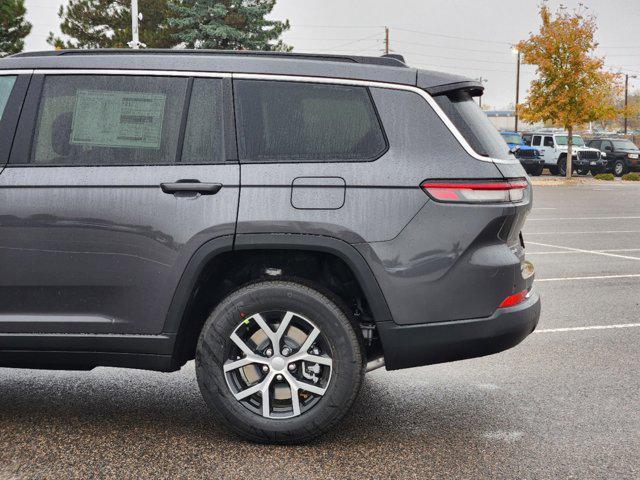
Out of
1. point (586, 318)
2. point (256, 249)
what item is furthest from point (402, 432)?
point (586, 318)

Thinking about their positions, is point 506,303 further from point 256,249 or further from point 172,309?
point 172,309

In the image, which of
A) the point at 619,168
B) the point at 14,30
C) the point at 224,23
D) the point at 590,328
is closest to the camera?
the point at 590,328

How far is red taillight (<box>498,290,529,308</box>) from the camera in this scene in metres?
4.34

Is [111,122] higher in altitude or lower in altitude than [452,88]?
lower

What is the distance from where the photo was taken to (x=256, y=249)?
4.36 m

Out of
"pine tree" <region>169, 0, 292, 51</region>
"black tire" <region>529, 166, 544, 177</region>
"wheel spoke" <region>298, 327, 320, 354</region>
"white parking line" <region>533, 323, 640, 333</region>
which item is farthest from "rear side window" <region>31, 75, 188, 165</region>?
"black tire" <region>529, 166, 544, 177</region>

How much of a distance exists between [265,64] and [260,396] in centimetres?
164

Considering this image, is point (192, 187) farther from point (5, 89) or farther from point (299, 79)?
point (5, 89)

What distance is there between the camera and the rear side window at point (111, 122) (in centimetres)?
439

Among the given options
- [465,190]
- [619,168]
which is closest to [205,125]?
[465,190]

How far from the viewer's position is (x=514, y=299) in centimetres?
439

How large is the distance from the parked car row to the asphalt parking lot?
36.1 meters

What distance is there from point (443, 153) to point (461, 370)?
7.29 ft

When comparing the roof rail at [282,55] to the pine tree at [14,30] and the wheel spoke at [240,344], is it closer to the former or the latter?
the wheel spoke at [240,344]
